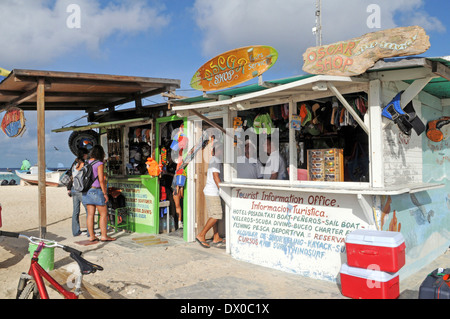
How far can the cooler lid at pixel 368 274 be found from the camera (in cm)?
400

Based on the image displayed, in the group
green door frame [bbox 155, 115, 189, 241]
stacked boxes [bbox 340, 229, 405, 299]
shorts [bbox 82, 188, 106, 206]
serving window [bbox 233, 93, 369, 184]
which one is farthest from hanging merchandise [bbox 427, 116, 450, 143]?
shorts [bbox 82, 188, 106, 206]

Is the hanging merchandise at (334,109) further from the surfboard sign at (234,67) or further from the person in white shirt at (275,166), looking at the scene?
the surfboard sign at (234,67)

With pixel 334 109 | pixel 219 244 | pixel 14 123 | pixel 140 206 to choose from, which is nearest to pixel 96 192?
pixel 140 206

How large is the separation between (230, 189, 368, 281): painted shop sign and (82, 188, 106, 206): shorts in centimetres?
283

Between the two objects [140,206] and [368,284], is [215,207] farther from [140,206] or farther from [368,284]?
[368,284]

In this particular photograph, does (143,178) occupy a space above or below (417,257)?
above

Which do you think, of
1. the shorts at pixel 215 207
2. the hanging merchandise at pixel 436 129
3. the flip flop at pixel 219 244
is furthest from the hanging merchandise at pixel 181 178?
the hanging merchandise at pixel 436 129

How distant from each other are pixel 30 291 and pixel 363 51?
4342 millimetres

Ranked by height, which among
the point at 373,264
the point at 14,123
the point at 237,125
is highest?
the point at 14,123

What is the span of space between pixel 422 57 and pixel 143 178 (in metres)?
6.11

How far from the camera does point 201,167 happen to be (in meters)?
7.46

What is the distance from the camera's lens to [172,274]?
539 cm
